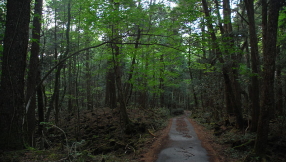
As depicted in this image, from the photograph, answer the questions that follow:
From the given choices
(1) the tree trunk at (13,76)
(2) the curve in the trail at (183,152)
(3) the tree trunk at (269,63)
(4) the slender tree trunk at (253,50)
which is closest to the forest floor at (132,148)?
(2) the curve in the trail at (183,152)

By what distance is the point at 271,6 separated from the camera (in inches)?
243

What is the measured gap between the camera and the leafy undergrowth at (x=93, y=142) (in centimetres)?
509

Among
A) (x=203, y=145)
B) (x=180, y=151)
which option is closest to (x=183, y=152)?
(x=180, y=151)

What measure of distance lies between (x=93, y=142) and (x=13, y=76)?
8.57 metres

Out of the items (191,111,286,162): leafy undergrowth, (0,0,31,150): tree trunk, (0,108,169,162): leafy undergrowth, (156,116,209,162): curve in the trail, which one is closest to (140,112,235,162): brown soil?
(191,111,286,162): leafy undergrowth

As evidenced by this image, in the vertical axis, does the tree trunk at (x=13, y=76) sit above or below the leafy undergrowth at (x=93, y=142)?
above

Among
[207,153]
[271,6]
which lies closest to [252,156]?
[207,153]

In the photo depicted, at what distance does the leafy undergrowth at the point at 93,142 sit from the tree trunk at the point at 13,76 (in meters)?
0.53

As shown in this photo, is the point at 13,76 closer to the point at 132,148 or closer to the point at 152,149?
the point at 132,148

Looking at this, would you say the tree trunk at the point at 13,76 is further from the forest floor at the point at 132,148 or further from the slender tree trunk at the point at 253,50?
the slender tree trunk at the point at 253,50

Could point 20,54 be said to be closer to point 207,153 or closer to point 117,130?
point 207,153

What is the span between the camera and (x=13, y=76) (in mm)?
5055

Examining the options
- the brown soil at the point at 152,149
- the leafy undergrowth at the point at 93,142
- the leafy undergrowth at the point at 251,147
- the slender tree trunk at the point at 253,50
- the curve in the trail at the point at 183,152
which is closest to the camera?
the leafy undergrowth at the point at 93,142

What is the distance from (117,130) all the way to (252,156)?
9.41 meters
